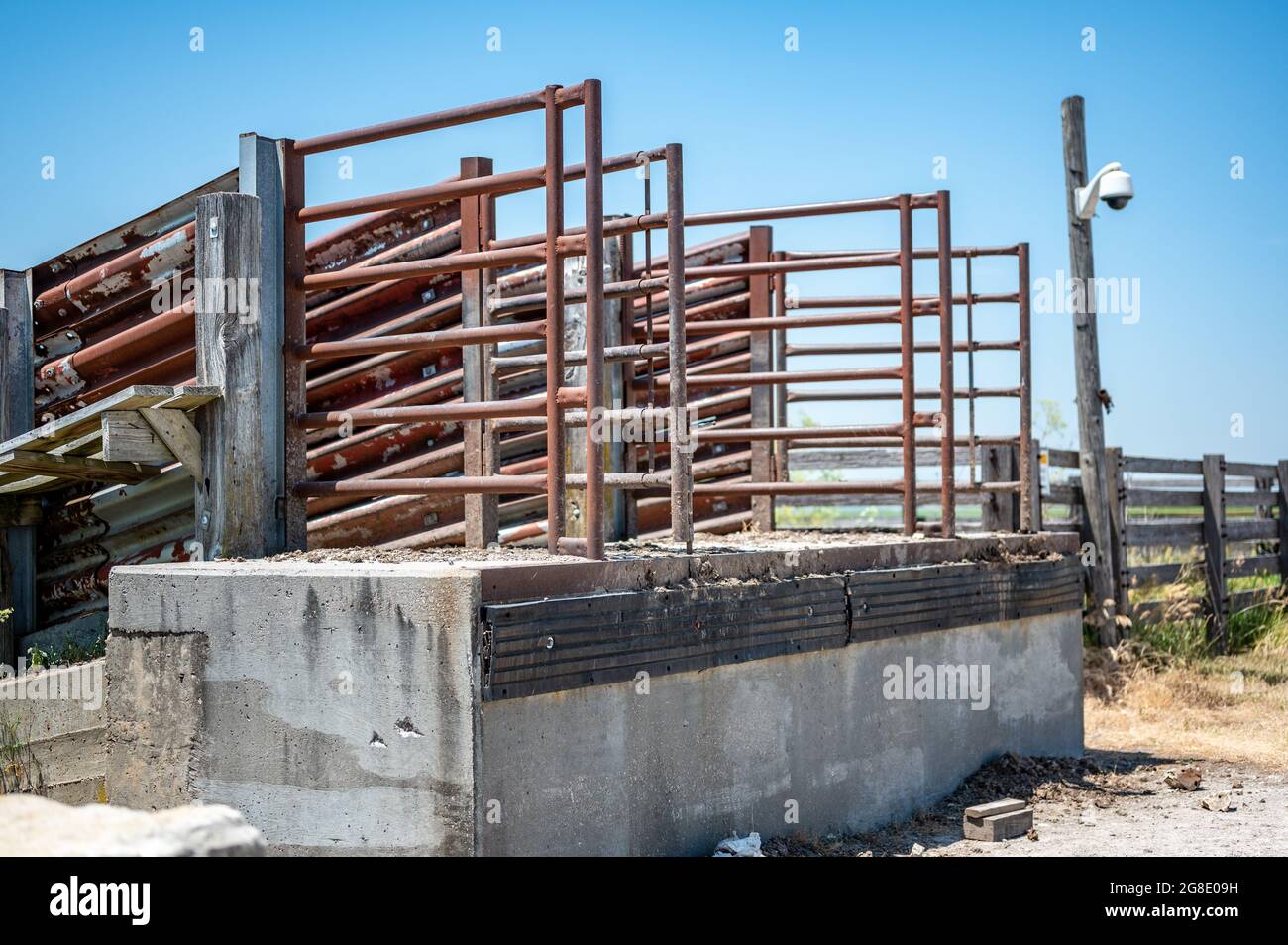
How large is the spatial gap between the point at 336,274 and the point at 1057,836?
4.28 m

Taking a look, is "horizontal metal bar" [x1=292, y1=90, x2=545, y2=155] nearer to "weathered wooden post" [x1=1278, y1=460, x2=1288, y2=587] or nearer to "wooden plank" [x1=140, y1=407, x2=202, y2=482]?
"wooden plank" [x1=140, y1=407, x2=202, y2=482]

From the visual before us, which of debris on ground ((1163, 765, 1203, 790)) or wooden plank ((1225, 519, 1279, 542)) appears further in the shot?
wooden plank ((1225, 519, 1279, 542))

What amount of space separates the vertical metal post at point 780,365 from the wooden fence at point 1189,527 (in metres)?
2.96

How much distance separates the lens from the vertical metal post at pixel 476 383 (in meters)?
7.06

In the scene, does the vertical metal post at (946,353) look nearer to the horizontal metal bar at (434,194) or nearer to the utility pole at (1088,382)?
the horizontal metal bar at (434,194)

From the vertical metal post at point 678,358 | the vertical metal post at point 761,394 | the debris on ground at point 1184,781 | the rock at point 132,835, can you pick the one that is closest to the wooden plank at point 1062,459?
the vertical metal post at point 761,394

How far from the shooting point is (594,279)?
515cm

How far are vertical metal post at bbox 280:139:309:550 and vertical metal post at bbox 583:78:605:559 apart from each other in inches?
64.6

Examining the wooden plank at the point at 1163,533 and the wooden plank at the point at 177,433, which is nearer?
the wooden plank at the point at 177,433

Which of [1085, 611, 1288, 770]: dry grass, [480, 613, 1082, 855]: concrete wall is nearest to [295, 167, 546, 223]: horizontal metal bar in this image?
[480, 613, 1082, 855]: concrete wall

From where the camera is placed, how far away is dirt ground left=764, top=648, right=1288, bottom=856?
630 centimetres

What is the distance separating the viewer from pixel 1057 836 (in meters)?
6.52
